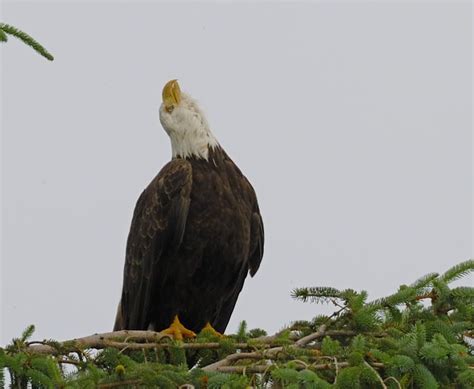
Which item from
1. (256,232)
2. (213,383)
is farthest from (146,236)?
(213,383)

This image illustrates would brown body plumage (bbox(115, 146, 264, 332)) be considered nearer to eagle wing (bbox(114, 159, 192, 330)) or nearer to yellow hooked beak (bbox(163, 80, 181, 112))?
eagle wing (bbox(114, 159, 192, 330))

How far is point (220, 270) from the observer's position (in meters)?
6.81

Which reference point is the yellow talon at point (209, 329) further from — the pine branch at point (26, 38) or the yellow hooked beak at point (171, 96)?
the pine branch at point (26, 38)

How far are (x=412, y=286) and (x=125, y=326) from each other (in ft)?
9.08

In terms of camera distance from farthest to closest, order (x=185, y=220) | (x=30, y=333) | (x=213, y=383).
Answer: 1. (x=185, y=220)
2. (x=30, y=333)
3. (x=213, y=383)

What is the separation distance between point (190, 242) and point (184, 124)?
3.24ft

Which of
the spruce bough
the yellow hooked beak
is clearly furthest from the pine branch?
the yellow hooked beak

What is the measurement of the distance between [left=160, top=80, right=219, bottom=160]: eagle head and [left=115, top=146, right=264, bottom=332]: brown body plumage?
94 mm

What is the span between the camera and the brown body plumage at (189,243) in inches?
263

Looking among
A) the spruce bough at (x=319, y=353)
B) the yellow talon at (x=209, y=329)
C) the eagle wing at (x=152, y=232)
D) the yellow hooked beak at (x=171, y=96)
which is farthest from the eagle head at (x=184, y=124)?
the spruce bough at (x=319, y=353)

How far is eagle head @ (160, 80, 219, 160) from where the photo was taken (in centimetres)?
713

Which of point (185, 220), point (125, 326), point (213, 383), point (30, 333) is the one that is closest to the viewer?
point (213, 383)

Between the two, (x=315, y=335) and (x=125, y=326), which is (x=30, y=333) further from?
(x=125, y=326)

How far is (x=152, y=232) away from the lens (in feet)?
22.1
